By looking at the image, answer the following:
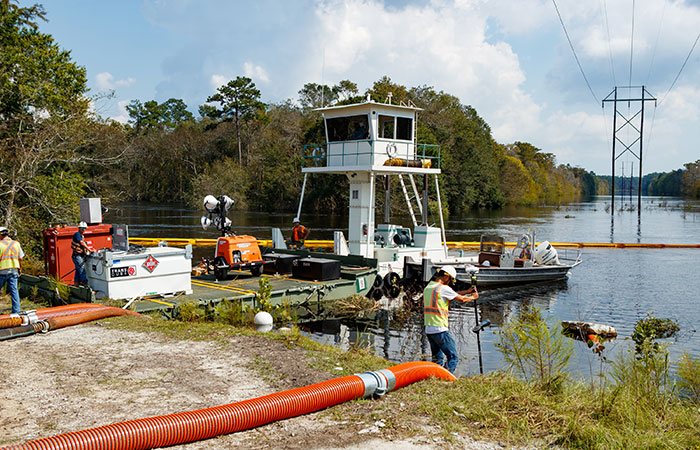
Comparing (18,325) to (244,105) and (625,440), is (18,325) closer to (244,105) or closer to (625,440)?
(625,440)

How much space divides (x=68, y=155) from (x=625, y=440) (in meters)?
22.0

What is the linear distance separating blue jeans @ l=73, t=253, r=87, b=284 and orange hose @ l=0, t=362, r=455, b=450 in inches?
346

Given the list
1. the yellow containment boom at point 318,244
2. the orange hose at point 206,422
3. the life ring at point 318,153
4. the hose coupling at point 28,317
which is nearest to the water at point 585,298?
the yellow containment boom at point 318,244

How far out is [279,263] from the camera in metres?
17.6

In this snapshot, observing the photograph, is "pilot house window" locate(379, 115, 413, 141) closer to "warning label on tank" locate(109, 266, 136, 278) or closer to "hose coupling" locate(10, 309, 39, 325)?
"warning label on tank" locate(109, 266, 136, 278)

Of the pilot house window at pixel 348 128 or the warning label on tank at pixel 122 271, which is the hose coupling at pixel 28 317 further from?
the pilot house window at pixel 348 128

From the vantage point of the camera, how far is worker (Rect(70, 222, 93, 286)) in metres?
13.0

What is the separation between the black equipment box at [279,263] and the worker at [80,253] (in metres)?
5.73

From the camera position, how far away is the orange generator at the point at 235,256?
52.6 ft

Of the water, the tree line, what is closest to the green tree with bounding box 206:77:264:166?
the tree line

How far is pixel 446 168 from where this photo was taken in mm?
76188

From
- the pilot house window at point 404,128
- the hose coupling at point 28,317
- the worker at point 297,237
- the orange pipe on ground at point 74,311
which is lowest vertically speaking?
the orange pipe on ground at point 74,311

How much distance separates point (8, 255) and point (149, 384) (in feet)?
19.8

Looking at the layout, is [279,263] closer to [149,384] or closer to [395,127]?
[395,127]
